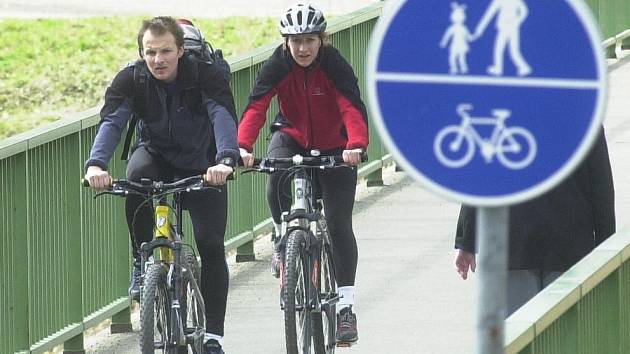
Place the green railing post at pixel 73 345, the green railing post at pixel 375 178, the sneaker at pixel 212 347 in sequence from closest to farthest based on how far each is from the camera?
the sneaker at pixel 212 347 < the green railing post at pixel 73 345 < the green railing post at pixel 375 178

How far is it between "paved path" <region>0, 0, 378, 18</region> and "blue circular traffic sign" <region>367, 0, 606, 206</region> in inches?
935

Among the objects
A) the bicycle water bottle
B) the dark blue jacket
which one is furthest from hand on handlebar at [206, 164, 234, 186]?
the bicycle water bottle

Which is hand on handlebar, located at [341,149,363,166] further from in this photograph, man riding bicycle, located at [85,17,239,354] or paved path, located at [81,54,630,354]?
paved path, located at [81,54,630,354]

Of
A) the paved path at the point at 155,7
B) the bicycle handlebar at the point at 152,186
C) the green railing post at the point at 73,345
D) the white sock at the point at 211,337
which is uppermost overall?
the paved path at the point at 155,7

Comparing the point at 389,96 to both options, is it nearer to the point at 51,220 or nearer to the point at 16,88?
the point at 51,220

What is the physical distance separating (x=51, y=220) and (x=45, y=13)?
1950 centimetres

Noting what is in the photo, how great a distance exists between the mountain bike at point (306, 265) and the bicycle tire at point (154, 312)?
2.32 ft

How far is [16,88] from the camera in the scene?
80.8 feet

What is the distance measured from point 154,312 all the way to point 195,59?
1.20 metres

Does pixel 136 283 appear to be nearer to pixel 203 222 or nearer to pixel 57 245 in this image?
pixel 203 222

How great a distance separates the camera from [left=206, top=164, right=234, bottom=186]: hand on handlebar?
8.82 metres

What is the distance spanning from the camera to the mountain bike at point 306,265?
9.55 m

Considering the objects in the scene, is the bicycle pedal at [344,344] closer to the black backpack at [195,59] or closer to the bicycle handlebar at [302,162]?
the bicycle handlebar at [302,162]

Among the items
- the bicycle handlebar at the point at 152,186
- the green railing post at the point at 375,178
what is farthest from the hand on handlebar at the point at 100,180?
the green railing post at the point at 375,178
